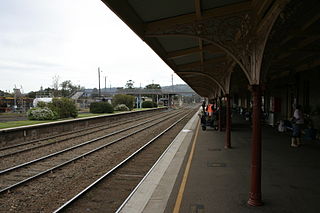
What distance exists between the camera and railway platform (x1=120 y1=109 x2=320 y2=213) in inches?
202

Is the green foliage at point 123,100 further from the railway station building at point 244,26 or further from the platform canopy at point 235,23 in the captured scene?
the platform canopy at point 235,23

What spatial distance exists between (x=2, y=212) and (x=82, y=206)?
5.32 feet

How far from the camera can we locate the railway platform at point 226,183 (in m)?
5.13

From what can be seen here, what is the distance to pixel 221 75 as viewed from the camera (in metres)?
13.8

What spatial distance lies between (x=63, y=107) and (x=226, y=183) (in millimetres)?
24442

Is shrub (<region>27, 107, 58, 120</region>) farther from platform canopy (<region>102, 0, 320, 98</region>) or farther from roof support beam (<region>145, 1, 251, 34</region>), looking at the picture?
roof support beam (<region>145, 1, 251, 34</region>)

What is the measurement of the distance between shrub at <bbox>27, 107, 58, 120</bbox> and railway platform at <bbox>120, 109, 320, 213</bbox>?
1801cm

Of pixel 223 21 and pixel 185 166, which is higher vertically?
pixel 223 21

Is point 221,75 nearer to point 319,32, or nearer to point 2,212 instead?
point 319,32

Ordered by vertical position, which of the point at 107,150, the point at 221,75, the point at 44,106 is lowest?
the point at 107,150

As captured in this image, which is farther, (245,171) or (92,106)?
(92,106)

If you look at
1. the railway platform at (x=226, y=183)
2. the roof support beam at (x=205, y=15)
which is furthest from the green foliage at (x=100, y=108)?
the roof support beam at (x=205, y=15)

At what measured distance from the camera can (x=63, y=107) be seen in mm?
28031

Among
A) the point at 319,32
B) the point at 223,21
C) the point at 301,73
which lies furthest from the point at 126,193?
the point at 301,73
